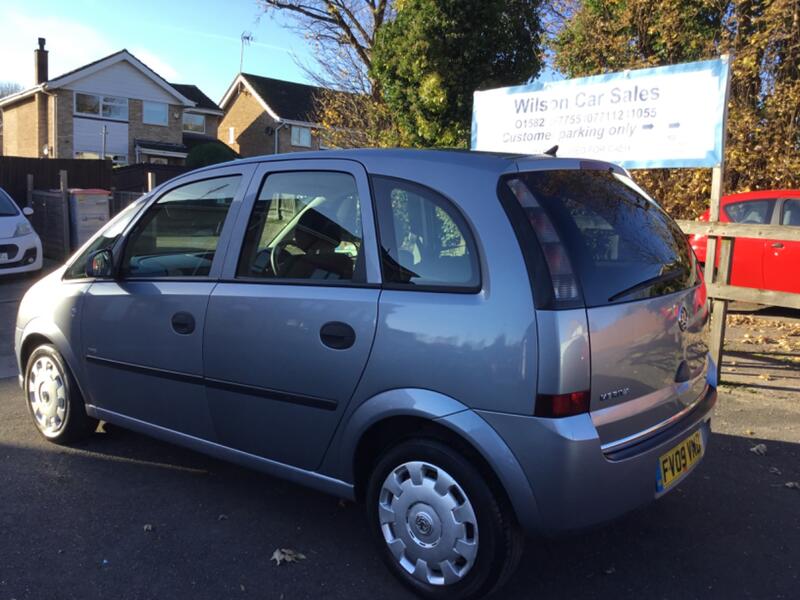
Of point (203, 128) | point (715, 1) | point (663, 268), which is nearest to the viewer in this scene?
point (663, 268)

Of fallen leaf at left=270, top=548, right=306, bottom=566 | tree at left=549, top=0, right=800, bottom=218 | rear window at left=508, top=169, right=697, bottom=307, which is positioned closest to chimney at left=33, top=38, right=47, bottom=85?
tree at left=549, top=0, right=800, bottom=218

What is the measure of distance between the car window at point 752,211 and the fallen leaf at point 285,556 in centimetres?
759

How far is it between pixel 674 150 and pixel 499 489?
165 inches

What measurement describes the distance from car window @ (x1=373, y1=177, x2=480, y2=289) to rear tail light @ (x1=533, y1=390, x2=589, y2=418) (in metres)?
0.49

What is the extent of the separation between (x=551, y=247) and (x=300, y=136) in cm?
4249

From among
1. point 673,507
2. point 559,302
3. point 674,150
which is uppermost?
point 674,150

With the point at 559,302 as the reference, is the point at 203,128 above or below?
above

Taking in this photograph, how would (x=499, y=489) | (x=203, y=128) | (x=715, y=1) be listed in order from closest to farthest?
(x=499, y=489) → (x=715, y=1) → (x=203, y=128)

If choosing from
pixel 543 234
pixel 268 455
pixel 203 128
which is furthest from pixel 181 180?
pixel 203 128

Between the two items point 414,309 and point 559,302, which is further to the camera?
point 414,309

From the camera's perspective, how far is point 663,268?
301 cm

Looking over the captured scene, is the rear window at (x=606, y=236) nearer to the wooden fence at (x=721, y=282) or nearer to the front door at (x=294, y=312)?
the front door at (x=294, y=312)

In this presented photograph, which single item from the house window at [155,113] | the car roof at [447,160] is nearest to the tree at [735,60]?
the car roof at [447,160]

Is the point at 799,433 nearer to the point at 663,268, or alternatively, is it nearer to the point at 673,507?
the point at 673,507
